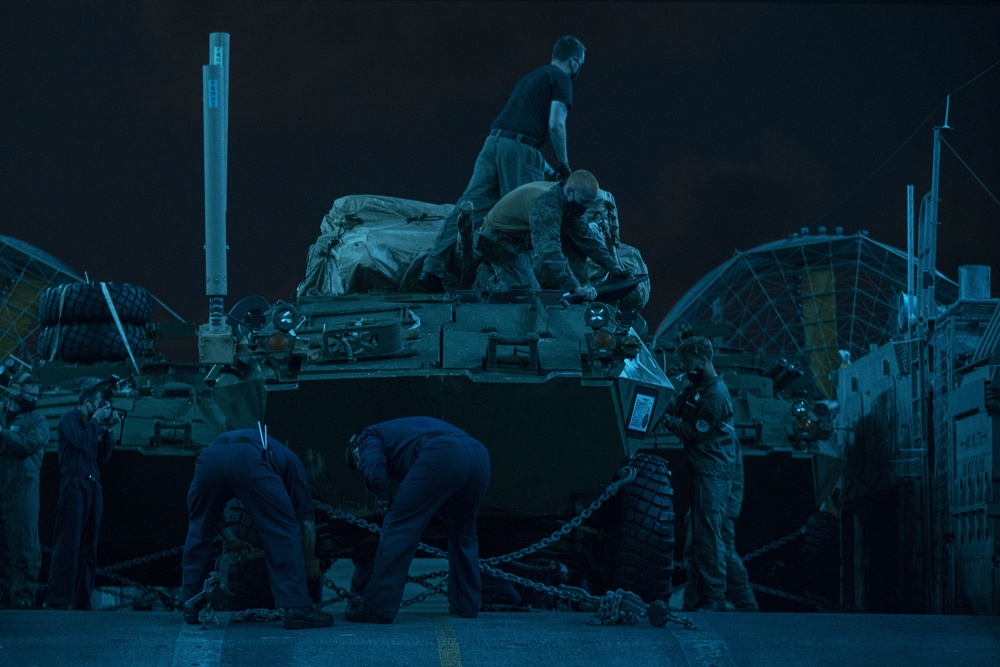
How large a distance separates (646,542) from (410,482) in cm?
215

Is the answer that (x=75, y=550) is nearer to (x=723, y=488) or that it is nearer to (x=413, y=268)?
(x=413, y=268)

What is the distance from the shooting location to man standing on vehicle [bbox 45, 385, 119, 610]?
11.1 metres

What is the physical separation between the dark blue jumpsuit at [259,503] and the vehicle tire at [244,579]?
126 centimetres

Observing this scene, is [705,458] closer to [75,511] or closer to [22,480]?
[75,511]

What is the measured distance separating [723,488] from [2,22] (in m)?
6.96

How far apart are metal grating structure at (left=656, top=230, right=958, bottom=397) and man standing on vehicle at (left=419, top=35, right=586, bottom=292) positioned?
10907mm

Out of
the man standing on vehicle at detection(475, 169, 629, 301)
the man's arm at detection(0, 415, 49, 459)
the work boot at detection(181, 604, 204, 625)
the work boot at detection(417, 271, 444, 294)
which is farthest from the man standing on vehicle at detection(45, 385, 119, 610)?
the work boot at detection(181, 604, 204, 625)

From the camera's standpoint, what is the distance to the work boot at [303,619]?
7109 mm

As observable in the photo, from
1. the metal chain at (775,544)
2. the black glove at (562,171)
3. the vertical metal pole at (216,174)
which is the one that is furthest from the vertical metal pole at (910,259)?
the vertical metal pole at (216,174)

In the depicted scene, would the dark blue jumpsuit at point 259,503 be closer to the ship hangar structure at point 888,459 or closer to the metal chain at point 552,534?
the metal chain at point 552,534

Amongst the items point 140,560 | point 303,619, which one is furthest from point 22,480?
point 303,619

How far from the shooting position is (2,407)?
1165 centimetres

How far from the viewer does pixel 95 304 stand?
14391 millimetres

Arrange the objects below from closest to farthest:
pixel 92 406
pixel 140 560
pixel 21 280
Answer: pixel 92 406 → pixel 140 560 → pixel 21 280
